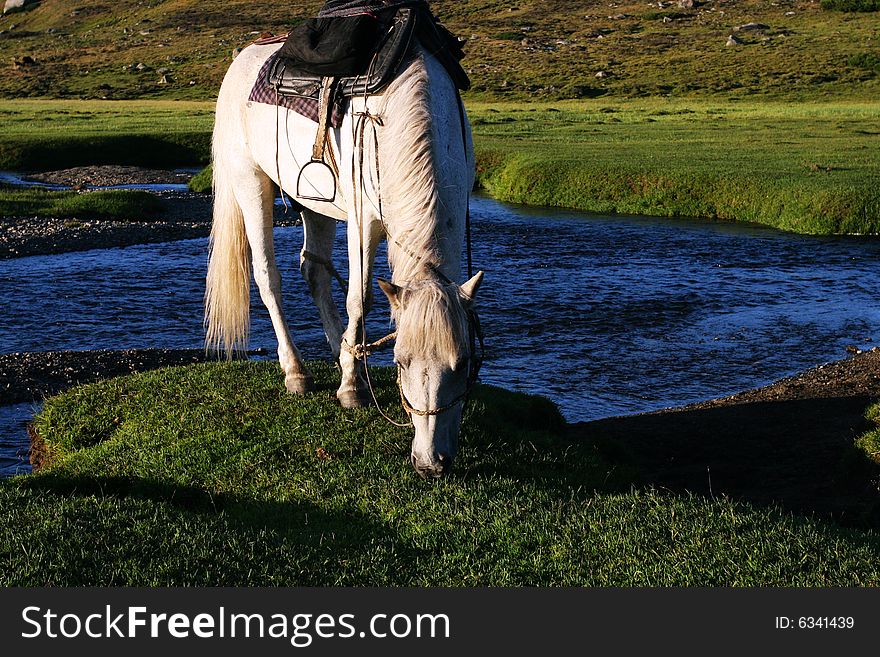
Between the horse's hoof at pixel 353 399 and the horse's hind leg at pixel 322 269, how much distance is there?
96cm

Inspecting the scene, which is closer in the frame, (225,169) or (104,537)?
(104,537)

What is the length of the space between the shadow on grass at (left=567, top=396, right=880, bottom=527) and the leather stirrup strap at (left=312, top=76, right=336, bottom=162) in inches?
145

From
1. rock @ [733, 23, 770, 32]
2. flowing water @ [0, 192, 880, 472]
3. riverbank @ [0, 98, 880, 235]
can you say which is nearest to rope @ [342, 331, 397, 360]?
flowing water @ [0, 192, 880, 472]

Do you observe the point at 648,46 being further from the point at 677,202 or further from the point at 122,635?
the point at 122,635

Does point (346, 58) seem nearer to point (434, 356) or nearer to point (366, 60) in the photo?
point (366, 60)

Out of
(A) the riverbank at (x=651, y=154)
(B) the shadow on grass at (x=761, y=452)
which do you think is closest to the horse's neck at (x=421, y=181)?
(B) the shadow on grass at (x=761, y=452)

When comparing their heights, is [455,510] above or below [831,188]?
above

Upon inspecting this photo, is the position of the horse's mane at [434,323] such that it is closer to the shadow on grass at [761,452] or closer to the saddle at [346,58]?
the saddle at [346,58]

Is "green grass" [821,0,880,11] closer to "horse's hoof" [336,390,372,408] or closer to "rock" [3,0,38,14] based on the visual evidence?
"horse's hoof" [336,390,372,408]

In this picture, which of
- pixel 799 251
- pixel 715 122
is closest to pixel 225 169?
pixel 799 251

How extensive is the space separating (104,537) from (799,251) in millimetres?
18848

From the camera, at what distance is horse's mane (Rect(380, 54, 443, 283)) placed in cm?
654

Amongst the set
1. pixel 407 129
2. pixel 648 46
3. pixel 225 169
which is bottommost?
pixel 648 46

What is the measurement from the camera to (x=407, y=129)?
6.90 m
